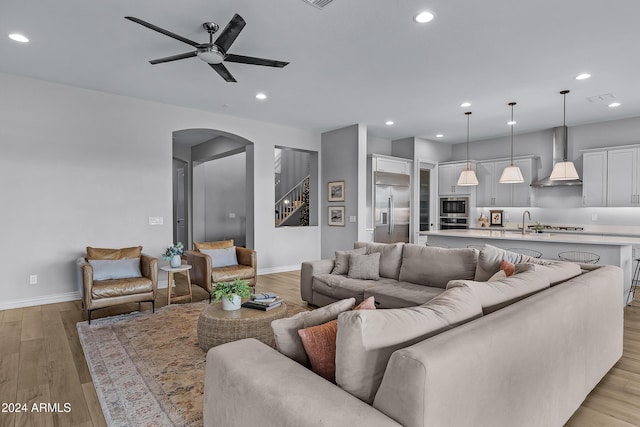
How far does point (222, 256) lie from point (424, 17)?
12.7 feet

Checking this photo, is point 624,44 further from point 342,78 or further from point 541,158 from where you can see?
point 541,158

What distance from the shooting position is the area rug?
2145 mm

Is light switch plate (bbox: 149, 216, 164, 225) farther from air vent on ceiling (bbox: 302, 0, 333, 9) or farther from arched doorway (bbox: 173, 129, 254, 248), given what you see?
air vent on ceiling (bbox: 302, 0, 333, 9)

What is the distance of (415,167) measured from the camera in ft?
26.2

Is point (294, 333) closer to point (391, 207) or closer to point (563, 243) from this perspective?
point (563, 243)

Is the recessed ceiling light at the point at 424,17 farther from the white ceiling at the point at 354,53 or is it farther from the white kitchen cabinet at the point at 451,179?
the white kitchen cabinet at the point at 451,179

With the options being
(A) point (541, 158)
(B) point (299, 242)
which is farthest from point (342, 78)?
(A) point (541, 158)

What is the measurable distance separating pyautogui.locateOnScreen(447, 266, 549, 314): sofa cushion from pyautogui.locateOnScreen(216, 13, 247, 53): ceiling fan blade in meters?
2.43

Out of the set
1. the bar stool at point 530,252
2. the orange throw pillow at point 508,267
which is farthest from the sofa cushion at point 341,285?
the bar stool at point 530,252

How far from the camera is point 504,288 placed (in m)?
2.01

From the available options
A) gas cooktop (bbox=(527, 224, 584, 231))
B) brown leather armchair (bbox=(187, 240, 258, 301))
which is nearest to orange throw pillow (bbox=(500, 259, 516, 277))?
brown leather armchair (bbox=(187, 240, 258, 301))

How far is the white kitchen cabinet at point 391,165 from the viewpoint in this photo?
23.9ft

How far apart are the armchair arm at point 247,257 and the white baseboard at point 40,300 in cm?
220

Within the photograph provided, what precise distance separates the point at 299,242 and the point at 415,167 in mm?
3170
